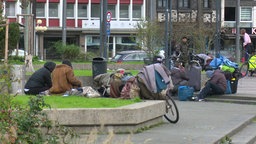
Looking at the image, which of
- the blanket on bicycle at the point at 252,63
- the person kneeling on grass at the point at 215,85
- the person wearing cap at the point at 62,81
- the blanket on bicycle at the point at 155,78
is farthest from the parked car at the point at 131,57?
the blanket on bicycle at the point at 155,78

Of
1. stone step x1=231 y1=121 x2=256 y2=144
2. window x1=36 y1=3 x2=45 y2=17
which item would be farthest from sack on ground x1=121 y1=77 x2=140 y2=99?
window x1=36 y1=3 x2=45 y2=17

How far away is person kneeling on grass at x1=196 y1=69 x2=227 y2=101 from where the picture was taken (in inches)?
750

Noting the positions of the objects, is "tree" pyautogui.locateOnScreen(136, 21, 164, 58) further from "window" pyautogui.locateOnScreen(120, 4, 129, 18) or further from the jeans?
"window" pyautogui.locateOnScreen(120, 4, 129, 18)

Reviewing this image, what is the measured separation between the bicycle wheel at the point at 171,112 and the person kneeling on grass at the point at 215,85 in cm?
553

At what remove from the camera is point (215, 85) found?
19.2 metres

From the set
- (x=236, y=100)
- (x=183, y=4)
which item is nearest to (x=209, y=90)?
(x=236, y=100)

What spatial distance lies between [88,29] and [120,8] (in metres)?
5.25

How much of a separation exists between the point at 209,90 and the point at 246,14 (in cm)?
6067

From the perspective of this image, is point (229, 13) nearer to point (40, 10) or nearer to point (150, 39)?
point (40, 10)

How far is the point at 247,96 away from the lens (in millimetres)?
19484

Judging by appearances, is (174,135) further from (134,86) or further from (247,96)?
(247,96)

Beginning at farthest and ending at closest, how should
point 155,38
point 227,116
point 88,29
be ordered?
point 88,29, point 155,38, point 227,116

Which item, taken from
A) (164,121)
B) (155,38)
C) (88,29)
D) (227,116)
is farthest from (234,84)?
(88,29)

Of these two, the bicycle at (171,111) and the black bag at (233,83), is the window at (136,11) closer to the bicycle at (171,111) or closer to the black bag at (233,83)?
the black bag at (233,83)
